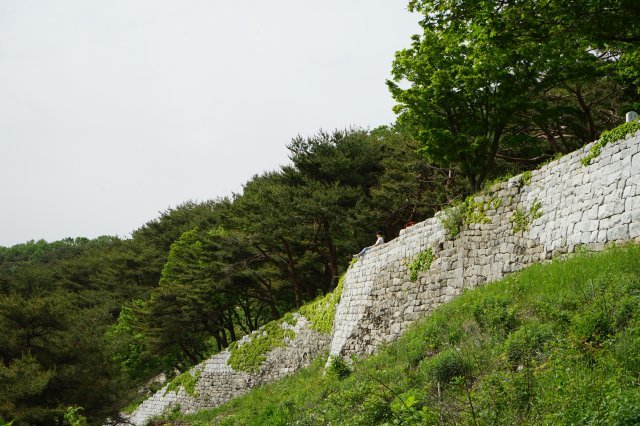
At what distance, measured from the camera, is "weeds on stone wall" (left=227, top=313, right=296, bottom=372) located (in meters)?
23.2

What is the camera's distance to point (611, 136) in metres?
9.98

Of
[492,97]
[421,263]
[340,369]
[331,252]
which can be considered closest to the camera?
[340,369]

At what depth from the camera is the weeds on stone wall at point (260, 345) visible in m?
23.2

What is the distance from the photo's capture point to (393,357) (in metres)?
10.8

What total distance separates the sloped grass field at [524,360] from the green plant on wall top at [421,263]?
346 centimetres

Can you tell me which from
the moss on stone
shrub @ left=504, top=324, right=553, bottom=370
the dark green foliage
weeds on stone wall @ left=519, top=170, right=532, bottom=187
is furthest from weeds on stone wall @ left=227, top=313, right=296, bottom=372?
shrub @ left=504, top=324, right=553, bottom=370

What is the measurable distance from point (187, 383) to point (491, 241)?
1972cm

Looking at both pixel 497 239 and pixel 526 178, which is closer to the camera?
pixel 526 178

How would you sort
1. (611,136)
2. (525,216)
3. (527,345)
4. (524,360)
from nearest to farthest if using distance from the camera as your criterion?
(524,360)
(527,345)
(611,136)
(525,216)

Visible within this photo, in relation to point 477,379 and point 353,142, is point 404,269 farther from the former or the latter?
point 353,142

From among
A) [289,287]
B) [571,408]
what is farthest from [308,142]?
[571,408]

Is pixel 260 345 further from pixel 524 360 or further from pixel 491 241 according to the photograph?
pixel 524 360

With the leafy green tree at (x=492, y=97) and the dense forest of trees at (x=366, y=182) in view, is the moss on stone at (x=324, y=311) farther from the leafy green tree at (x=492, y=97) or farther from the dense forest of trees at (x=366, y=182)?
the leafy green tree at (x=492, y=97)

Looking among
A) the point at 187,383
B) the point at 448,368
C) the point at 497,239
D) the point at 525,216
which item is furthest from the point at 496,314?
the point at 187,383
